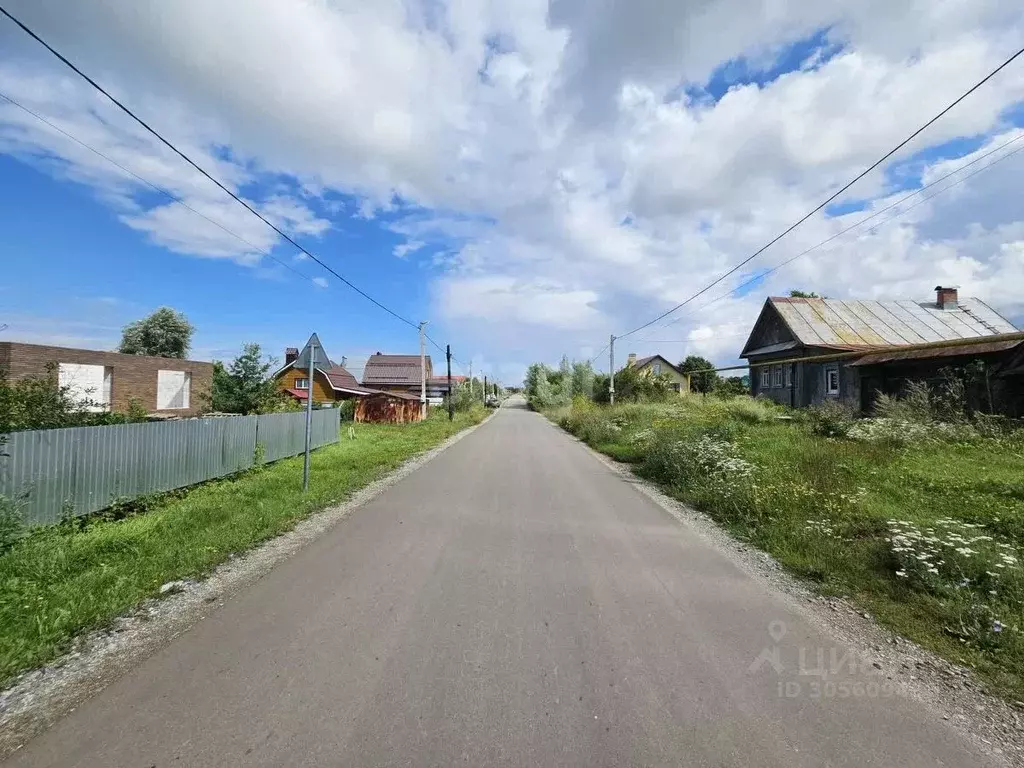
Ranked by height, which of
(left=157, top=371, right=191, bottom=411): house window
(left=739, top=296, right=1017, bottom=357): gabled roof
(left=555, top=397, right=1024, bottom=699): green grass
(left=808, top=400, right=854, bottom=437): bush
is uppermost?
(left=739, top=296, right=1017, bottom=357): gabled roof

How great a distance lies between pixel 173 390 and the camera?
2734 cm

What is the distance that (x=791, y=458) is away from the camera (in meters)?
10.4

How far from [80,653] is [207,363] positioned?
3010 centimetres

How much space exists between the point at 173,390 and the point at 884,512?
30.6 meters

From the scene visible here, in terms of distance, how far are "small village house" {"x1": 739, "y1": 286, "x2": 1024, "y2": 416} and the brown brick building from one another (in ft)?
78.2

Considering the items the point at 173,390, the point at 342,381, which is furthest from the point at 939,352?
the point at 342,381

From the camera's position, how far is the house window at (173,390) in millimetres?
26491

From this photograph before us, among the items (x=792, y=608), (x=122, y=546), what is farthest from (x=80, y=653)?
(x=792, y=608)

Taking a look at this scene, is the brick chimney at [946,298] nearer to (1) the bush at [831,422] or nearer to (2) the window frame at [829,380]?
(2) the window frame at [829,380]

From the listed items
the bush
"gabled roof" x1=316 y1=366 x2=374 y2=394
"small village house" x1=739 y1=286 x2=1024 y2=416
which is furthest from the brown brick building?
"small village house" x1=739 y1=286 x2=1024 y2=416

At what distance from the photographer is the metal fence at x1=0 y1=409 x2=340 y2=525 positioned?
20.6ft

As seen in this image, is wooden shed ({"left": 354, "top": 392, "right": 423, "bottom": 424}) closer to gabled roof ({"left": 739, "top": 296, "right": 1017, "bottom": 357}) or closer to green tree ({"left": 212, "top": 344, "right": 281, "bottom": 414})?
green tree ({"left": 212, "top": 344, "right": 281, "bottom": 414})

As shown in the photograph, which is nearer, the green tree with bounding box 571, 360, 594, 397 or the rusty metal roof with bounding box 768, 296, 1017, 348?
the rusty metal roof with bounding box 768, 296, 1017, 348

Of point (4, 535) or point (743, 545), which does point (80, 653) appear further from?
point (743, 545)
